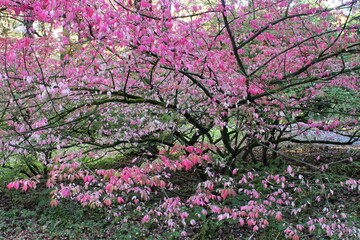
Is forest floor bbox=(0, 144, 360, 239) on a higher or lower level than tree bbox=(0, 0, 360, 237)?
lower

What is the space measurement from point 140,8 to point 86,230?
4461mm

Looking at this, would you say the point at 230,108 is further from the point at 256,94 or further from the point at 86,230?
the point at 86,230

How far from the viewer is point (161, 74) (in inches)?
244

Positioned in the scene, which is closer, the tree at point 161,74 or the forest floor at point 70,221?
the tree at point 161,74

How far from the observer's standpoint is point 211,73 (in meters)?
5.20

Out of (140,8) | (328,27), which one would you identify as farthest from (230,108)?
(328,27)

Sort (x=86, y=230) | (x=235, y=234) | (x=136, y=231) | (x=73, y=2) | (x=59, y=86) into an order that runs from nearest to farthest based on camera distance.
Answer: (x=73, y=2), (x=59, y=86), (x=235, y=234), (x=136, y=231), (x=86, y=230)

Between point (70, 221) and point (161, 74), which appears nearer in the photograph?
point (161, 74)

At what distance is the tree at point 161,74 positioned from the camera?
4.19 m

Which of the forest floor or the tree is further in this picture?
the forest floor

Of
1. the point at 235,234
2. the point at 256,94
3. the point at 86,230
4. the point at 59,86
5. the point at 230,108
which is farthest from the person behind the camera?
the point at 86,230

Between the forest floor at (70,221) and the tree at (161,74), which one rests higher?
the tree at (161,74)

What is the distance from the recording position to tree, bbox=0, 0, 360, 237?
419cm

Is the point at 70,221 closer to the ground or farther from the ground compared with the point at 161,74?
closer to the ground
